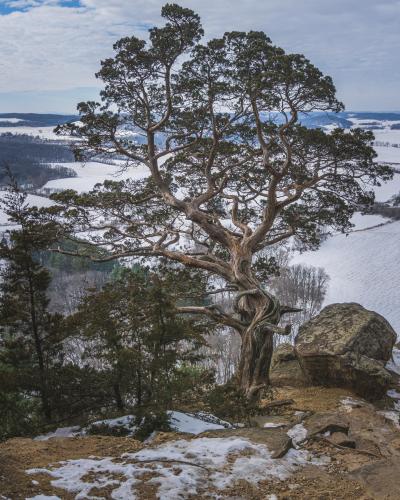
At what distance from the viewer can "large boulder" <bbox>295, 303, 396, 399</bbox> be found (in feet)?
31.3

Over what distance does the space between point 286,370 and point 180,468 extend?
714cm

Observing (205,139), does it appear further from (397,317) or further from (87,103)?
(397,317)

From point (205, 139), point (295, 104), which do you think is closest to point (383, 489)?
point (295, 104)

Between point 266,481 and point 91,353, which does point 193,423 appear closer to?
point 266,481

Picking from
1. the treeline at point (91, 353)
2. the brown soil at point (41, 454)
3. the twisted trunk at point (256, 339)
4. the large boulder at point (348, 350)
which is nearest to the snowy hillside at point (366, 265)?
the large boulder at point (348, 350)

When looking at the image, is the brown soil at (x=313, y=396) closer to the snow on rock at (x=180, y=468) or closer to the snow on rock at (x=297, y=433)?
the snow on rock at (x=297, y=433)

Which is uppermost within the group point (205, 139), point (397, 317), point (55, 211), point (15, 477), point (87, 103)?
point (87, 103)

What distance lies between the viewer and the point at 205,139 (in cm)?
1438

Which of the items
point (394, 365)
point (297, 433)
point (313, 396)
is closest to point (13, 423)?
point (297, 433)

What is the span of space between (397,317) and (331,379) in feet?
193

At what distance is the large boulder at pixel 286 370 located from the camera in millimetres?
11148

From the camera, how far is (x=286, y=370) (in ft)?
39.2

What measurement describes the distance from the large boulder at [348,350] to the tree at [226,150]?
34.9 inches

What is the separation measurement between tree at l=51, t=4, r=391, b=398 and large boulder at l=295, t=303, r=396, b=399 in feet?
2.91
